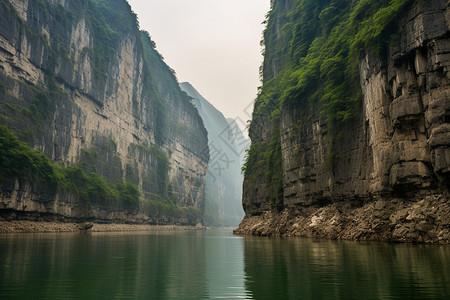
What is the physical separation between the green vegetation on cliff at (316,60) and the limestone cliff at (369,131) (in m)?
0.12

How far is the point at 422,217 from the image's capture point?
19.2 m

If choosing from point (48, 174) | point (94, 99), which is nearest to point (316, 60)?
point (48, 174)

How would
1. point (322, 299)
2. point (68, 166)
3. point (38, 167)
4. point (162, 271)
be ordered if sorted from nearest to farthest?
point (322, 299) < point (162, 271) < point (38, 167) < point (68, 166)

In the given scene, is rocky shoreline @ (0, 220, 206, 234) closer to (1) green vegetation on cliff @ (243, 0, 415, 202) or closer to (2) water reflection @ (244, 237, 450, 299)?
(1) green vegetation on cliff @ (243, 0, 415, 202)

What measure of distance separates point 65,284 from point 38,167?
48120 mm

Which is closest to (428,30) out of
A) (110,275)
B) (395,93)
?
(395,93)

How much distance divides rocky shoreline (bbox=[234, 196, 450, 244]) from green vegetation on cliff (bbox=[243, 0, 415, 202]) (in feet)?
17.1

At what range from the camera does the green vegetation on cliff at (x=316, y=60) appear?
27516 millimetres

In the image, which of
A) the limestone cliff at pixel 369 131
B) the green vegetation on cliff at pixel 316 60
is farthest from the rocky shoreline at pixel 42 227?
the green vegetation on cliff at pixel 316 60

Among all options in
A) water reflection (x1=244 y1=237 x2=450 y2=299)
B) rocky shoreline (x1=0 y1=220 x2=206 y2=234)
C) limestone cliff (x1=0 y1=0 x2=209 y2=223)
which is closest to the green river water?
water reflection (x1=244 y1=237 x2=450 y2=299)

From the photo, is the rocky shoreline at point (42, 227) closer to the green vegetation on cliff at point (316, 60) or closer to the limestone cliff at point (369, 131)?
the limestone cliff at point (369, 131)

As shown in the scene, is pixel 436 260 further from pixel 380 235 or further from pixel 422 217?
pixel 380 235

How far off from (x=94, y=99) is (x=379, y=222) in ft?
221

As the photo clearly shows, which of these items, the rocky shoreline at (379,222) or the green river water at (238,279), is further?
the rocky shoreline at (379,222)
